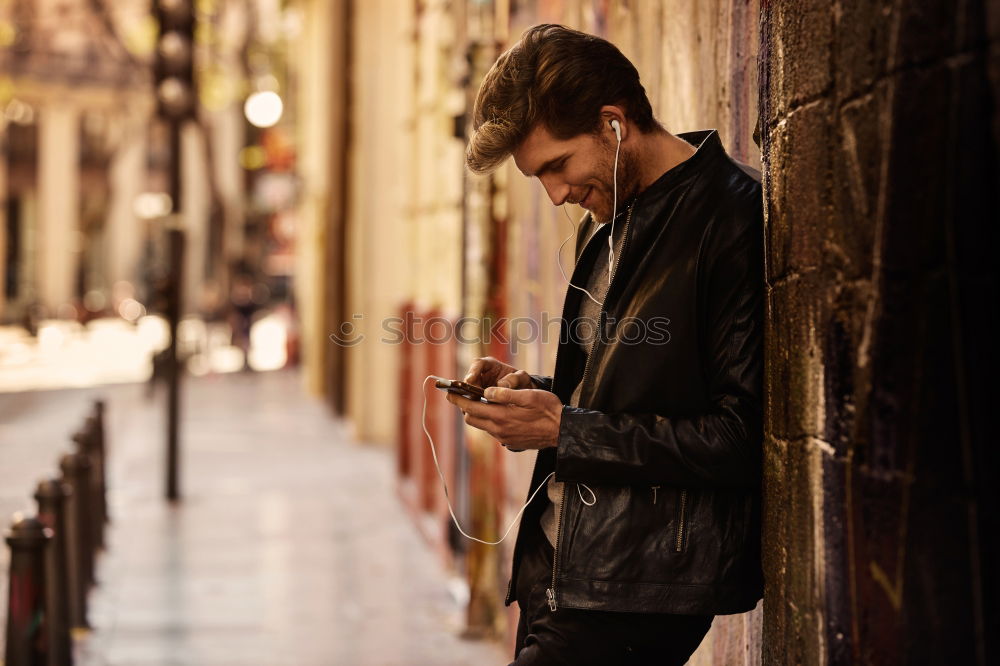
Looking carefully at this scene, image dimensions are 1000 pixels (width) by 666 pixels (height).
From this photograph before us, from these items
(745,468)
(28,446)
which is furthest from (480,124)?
(28,446)

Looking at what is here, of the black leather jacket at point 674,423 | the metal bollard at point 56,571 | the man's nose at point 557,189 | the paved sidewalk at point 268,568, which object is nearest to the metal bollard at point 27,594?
the metal bollard at point 56,571

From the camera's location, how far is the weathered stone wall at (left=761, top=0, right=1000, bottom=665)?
1.77m

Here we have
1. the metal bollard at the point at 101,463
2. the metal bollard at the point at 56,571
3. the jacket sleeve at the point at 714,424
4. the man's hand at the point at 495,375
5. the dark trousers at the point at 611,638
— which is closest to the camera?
the jacket sleeve at the point at 714,424

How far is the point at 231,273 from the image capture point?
29.9 m

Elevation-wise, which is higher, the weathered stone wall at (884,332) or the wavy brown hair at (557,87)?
the wavy brown hair at (557,87)

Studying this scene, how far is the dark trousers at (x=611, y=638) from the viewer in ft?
8.49

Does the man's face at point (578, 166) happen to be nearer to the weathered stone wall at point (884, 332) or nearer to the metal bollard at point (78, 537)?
the weathered stone wall at point (884, 332)

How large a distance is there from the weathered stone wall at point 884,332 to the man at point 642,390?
0.11 meters

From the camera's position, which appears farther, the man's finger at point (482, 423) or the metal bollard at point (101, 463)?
the metal bollard at point (101, 463)

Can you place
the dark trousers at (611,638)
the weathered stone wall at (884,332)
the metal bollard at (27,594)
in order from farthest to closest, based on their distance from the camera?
the metal bollard at (27,594)
the dark trousers at (611,638)
the weathered stone wall at (884,332)

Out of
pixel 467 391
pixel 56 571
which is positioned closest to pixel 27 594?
pixel 56 571

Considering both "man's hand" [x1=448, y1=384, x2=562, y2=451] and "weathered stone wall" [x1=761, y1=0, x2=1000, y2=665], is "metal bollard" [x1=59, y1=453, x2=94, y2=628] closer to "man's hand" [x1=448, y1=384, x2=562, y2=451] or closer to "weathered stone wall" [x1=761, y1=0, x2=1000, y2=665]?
"man's hand" [x1=448, y1=384, x2=562, y2=451]

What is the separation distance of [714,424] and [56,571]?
427cm

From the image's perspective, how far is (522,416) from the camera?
257 centimetres
